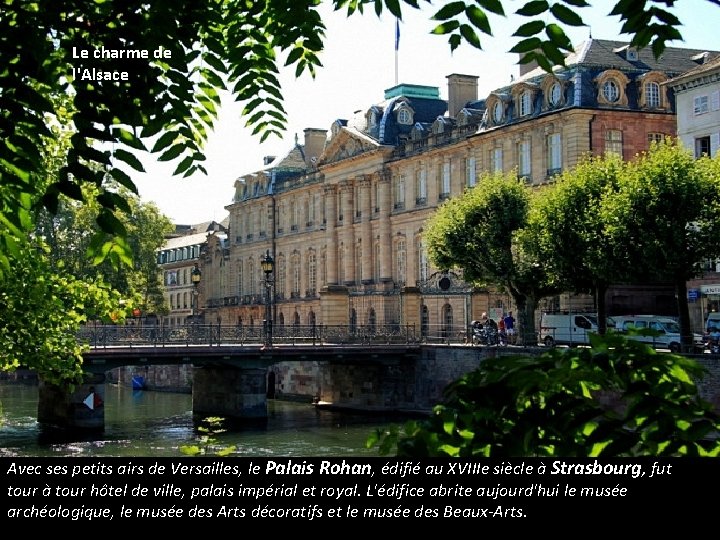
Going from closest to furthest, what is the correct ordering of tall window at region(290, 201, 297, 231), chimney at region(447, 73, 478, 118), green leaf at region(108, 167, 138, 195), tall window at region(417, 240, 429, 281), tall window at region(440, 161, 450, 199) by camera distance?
green leaf at region(108, 167, 138, 195) < tall window at region(440, 161, 450, 199) < tall window at region(417, 240, 429, 281) < chimney at region(447, 73, 478, 118) < tall window at region(290, 201, 297, 231)

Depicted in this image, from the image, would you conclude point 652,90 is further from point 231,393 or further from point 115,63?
point 115,63

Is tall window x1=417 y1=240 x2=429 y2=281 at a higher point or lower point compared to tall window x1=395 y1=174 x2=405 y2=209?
lower

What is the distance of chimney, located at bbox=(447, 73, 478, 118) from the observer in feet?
224

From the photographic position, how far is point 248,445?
3816cm

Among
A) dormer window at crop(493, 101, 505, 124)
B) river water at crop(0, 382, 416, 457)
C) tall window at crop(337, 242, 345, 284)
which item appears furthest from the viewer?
tall window at crop(337, 242, 345, 284)

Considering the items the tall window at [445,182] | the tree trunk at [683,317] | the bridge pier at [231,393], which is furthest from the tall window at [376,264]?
the tree trunk at [683,317]

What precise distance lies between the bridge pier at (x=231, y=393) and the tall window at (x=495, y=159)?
16.4 meters

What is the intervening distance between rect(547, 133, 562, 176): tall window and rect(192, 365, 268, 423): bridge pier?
51.9 ft

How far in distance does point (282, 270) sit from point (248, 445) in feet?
155

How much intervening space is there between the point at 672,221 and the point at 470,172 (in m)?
24.5

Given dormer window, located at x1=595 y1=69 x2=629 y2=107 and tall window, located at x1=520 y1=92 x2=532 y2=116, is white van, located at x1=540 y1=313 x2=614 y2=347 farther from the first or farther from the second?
tall window, located at x1=520 y1=92 x2=532 y2=116

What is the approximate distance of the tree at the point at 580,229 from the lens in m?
40.7

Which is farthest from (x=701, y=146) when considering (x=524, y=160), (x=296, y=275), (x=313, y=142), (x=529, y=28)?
(x=313, y=142)

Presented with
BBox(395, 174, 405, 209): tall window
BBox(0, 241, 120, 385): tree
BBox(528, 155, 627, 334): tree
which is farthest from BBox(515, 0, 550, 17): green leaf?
BBox(395, 174, 405, 209): tall window
